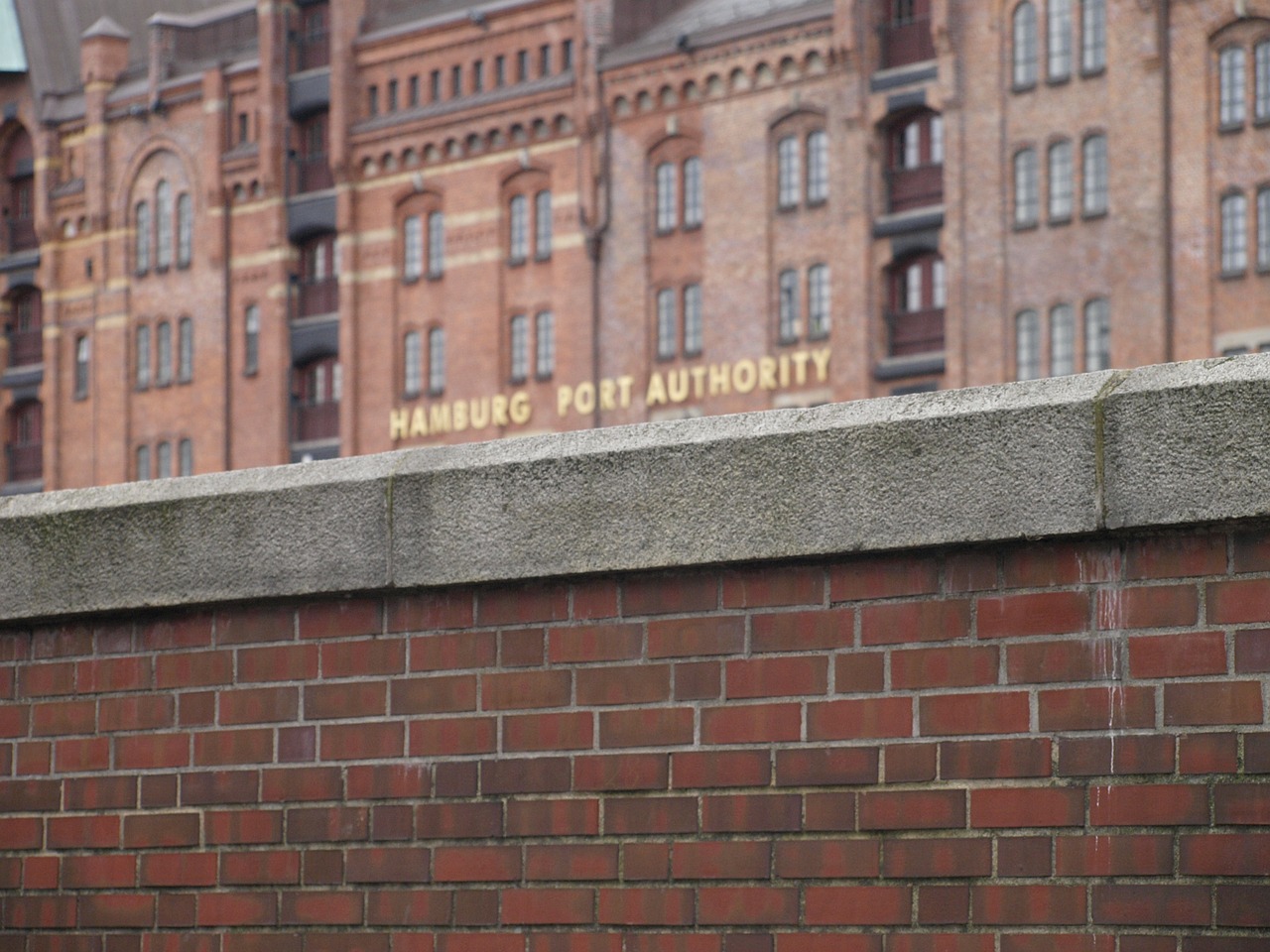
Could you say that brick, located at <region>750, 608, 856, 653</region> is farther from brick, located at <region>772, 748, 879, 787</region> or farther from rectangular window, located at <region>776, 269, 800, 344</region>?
rectangular window, located at <region>776, 269, 800, 344</region>

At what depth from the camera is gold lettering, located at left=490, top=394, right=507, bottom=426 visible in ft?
168

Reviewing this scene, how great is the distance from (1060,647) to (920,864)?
0.42 meters

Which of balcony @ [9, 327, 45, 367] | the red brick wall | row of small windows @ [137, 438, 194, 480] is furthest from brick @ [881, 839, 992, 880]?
balcony @ [9, 327, 45, 367]

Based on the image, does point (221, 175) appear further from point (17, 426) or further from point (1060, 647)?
point (1060, 647)

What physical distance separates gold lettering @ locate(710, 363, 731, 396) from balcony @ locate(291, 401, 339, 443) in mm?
10615

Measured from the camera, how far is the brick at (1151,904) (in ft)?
12.0

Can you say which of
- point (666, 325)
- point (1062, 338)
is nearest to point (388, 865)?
point (1062, 338)

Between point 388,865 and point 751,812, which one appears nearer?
point 751,812

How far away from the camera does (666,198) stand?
49750 millimetres

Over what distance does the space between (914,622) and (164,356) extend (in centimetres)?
5636

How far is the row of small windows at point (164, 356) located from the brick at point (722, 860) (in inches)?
2159

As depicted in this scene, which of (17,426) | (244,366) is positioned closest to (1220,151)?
(244,366)

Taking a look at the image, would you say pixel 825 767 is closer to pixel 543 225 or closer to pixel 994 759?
pixel 994 759

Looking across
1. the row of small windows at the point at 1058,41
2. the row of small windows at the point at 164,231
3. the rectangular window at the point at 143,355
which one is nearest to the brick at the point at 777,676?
the row of small windows at the point at 1058,41
